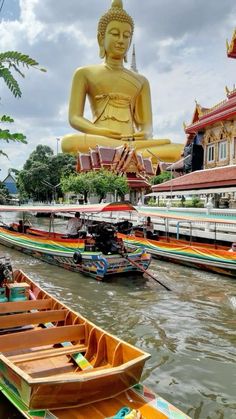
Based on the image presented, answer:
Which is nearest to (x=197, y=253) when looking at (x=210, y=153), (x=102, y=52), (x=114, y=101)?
(x=210, y=153)

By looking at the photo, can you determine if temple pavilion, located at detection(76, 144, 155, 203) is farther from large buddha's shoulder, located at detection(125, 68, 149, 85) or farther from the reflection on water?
the reflection on water

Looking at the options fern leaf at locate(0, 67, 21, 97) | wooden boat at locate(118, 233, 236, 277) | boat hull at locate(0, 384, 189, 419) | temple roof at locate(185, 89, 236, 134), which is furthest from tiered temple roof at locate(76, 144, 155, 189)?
fern leaf at locate(0, 67, 21, 97)

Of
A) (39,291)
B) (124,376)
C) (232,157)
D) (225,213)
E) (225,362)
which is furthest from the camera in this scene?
(232,157)

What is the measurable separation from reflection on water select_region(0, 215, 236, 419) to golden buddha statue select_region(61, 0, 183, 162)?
31687 mm

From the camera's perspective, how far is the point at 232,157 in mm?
23672

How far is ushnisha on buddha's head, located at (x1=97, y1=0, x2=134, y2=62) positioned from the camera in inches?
1645

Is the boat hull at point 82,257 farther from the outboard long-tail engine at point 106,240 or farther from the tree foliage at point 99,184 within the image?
the tree foliage at point 99,184

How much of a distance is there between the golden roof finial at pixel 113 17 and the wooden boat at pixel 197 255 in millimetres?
30736

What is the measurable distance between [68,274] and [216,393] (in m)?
8.78

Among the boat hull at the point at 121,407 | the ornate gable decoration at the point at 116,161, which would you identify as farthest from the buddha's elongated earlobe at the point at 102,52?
the boat hull at the point at 121,407

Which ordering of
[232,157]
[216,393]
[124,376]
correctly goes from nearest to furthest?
1. [124,376]
2. [216,393]
3. [232,157]

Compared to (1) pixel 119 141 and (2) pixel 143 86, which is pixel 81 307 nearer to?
(1) pixel 119 141

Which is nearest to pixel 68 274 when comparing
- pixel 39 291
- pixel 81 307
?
pixel 81 307

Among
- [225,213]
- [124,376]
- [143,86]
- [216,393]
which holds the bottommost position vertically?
[216,393]
